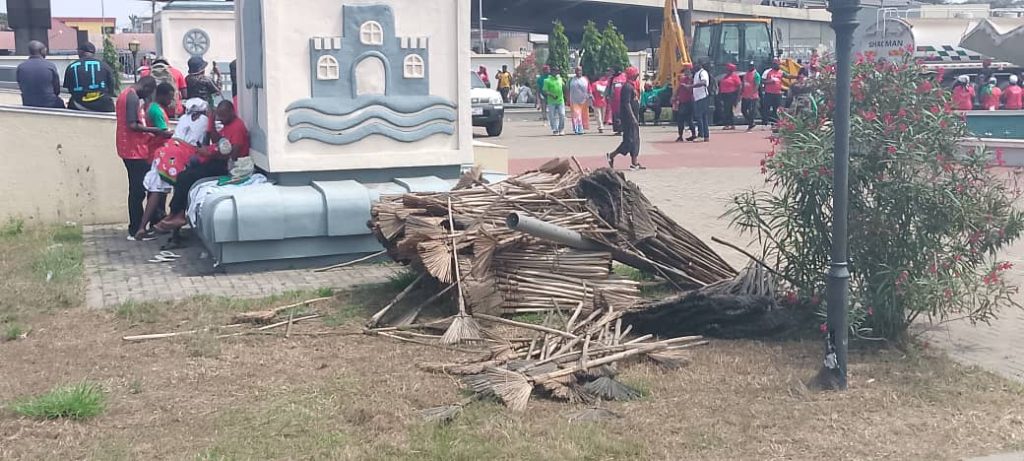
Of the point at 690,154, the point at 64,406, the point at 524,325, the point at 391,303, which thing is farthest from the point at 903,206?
the point at 690,154

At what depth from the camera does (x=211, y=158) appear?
1047 cm

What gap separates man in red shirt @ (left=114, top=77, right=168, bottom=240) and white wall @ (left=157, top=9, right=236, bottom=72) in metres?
10.7

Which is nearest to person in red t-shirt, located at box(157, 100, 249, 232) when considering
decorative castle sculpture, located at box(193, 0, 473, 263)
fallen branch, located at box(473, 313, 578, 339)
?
decorative castle sculpture, located at box(193, 0, 473, 263)

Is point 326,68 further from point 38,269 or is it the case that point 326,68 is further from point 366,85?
point 38,269

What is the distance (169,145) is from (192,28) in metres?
11.6

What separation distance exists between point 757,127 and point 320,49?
68.6 ft

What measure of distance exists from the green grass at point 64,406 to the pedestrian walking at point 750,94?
77.4ft

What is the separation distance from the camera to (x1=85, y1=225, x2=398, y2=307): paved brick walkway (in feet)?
27.9

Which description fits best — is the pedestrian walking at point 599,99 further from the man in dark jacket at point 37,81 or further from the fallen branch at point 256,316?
the fallen branch at point 256,316

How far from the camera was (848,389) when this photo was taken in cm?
591

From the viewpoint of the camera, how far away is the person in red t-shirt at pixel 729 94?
27.3 meters

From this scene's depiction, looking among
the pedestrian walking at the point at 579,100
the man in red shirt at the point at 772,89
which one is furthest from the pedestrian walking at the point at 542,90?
the man in red shirt at the point at 772,89

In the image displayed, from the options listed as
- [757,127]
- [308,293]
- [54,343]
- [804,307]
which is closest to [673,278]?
[804,307]

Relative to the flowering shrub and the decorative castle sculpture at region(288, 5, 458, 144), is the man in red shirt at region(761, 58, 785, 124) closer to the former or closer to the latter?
the decorative castle sculpture at region(288, 5, 458, 144)
